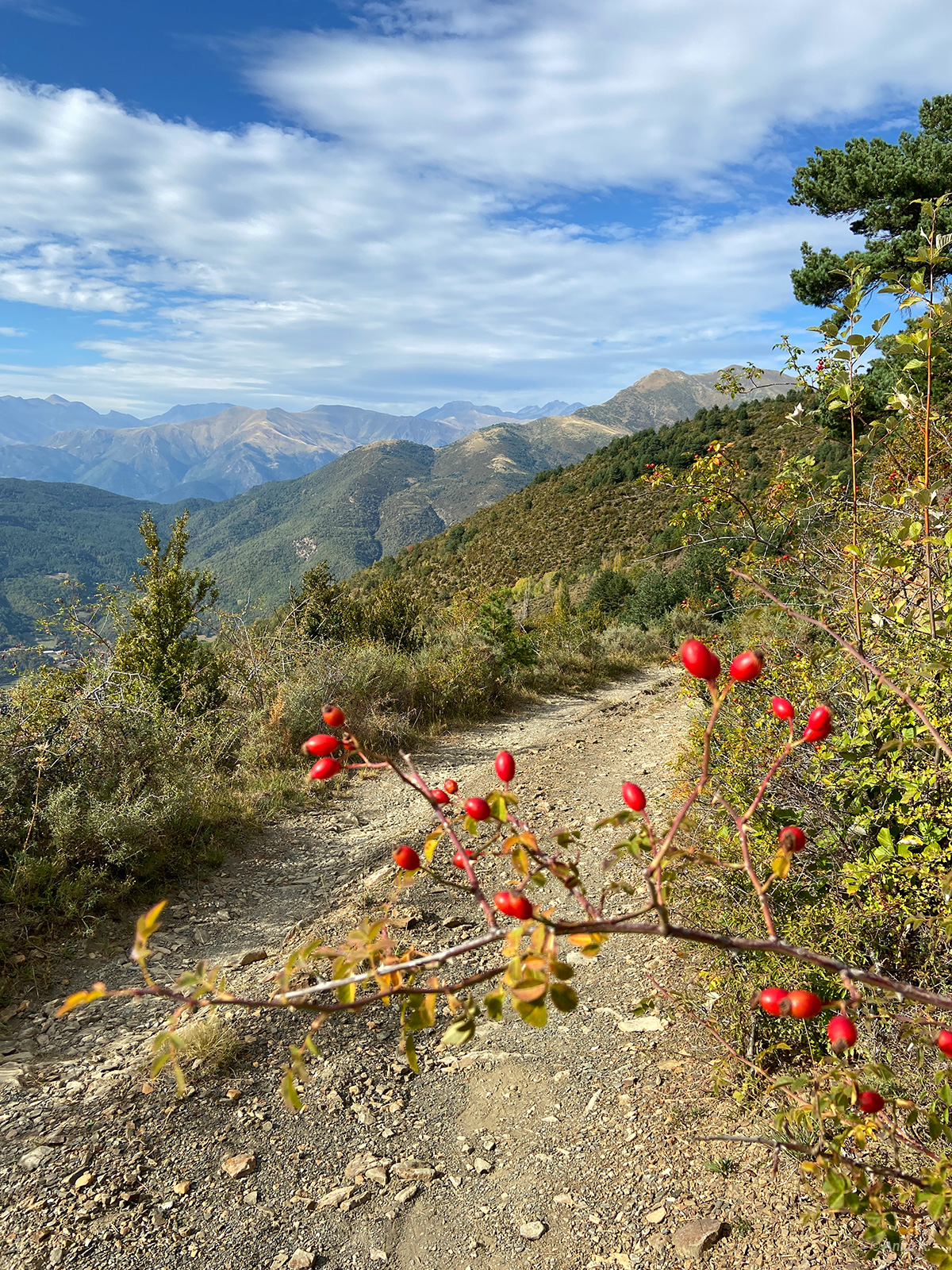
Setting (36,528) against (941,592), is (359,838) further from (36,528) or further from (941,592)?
(36,528)

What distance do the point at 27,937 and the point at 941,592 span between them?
4.72 metres

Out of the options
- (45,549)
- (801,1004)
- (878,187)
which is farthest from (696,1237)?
(45,549)

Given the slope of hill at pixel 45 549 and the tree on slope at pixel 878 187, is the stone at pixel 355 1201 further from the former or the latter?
the slope of hill at pixel 45 549

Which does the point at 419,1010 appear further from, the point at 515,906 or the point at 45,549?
the point at 45,549

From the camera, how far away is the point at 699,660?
92 centimetres

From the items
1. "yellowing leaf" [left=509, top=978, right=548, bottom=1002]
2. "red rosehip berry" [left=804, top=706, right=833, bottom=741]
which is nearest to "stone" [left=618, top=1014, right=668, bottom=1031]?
"red rosehip berry" [left=804, top=706, right=833, bottom=741]

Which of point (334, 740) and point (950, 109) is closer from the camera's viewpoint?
point (334, 740)

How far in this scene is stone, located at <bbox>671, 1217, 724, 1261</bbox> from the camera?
2.26 metres

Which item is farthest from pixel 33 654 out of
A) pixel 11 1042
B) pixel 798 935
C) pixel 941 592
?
pixel 941 592

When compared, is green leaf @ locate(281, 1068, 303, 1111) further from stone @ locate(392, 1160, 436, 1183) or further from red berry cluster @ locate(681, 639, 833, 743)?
stone @ locate(392, 1160, 436, 1183)

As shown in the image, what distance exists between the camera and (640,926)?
79 cm

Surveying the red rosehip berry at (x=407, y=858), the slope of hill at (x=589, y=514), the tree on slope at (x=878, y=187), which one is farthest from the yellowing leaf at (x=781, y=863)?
the slope of hill at (x=589, y=514)

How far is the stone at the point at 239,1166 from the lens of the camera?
2.67 meters

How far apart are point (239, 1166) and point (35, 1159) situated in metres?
0.75
